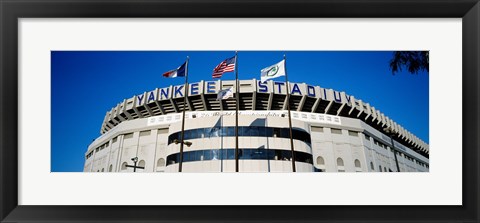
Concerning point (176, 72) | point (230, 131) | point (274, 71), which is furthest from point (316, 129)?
point (176, 72)

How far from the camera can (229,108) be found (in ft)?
117

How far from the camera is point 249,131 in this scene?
33438 millimetres

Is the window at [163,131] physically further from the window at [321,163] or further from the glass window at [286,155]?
the window at [321,163]

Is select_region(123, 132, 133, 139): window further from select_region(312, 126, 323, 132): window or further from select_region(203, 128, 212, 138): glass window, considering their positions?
select_region(312, 126, 323, 132): window

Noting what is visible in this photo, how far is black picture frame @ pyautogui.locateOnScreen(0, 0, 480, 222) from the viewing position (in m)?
5.82

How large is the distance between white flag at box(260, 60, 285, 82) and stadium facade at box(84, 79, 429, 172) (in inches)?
588

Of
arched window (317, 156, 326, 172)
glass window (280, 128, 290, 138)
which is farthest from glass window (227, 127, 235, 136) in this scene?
arched window (317, 156, 326, 172)
